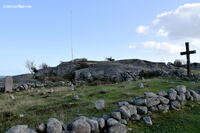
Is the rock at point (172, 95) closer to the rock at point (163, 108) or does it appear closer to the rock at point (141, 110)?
the rock at point (163, 108)

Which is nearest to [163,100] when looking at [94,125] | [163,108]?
[163,108]

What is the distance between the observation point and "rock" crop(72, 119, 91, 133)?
13.4ft

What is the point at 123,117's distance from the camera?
523 centimetres

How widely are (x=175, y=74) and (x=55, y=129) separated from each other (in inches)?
723

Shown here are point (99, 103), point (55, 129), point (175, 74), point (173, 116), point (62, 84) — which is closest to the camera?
point (55, 129)

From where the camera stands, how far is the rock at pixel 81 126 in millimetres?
4070

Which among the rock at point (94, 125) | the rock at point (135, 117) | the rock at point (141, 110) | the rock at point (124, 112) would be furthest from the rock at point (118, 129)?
the rock at point (141, 110)

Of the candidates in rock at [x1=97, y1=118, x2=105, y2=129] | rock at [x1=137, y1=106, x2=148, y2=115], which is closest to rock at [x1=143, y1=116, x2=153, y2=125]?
rock at [x1=137, y1=106, x2=148, y2=115]

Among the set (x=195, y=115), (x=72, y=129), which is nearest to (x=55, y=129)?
(x=72, y=129)

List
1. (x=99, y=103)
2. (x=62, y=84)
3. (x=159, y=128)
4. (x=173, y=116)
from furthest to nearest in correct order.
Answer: (x=62, y=84) → (x=99, y=103) → (x=173, y=116) → (x=159, y=128)

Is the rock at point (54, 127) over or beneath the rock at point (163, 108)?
over

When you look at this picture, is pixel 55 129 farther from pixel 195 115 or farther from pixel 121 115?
pixel 195 115

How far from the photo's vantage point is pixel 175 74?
20.0 m

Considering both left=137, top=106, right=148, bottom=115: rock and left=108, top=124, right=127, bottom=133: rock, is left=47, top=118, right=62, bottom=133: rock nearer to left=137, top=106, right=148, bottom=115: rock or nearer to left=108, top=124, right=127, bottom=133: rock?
left=108, top=124, right=127, bottom=133: rock
